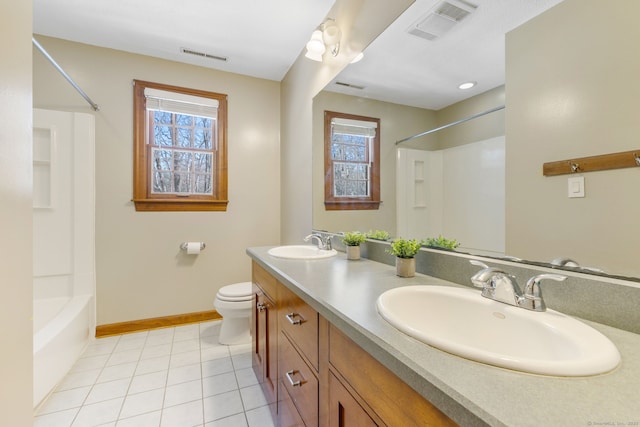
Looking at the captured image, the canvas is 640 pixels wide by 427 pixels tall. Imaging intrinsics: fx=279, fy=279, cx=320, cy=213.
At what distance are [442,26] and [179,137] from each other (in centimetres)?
241

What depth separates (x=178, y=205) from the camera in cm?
→ 266

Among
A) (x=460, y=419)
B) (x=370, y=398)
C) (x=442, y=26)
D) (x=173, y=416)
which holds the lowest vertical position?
(x=173, y=416)

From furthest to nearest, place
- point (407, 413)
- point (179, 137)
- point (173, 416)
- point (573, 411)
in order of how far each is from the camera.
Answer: point (179, 137) → point (173, 416) → point (407, 413) → point (573, 411)

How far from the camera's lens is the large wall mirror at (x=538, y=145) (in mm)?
684

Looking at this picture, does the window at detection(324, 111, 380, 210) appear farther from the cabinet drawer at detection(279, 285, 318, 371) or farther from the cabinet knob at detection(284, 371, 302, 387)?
the cabinet knob at detection(284, 371, 302, 387)

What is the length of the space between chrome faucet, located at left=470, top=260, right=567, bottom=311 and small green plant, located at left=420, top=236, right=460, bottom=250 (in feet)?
1.01

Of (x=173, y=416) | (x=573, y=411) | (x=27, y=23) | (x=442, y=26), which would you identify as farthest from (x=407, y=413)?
(x=27, y=23)

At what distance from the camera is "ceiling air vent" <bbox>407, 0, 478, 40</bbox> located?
3.56 ft

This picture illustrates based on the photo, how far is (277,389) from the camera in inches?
53.7

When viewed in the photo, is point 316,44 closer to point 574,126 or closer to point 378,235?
point 378,235

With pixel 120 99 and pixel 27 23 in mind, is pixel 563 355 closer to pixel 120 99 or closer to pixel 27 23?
pixel 27 23

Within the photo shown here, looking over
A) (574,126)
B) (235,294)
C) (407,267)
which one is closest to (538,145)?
(574,126)

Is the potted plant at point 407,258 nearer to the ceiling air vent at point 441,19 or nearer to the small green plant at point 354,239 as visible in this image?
the small green plant at point 354,239

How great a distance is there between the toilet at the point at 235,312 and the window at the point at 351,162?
0.99m
